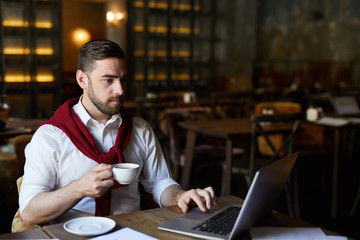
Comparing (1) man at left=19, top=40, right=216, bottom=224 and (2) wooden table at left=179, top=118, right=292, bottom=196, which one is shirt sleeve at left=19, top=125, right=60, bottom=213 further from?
(2) wooden table at left=179, top=118, right=292, bottom=196

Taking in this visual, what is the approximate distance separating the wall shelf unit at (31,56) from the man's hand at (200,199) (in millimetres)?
6266

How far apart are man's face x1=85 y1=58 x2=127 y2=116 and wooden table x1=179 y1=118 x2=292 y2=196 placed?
1736 mm

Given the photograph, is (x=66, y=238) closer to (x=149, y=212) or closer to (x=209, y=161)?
(x=149, y=212)

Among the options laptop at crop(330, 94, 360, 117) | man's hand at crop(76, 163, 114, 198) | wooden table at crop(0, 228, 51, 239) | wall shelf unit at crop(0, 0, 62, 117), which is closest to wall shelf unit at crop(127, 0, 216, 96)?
wall shelf unit at crop(0, 0, 62, 117)

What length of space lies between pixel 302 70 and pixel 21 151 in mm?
8086

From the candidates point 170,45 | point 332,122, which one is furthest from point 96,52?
point 170,45

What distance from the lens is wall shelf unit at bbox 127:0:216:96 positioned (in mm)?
8227

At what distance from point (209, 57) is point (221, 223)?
8.06 meters

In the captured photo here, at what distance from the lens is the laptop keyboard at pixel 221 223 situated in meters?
1.21

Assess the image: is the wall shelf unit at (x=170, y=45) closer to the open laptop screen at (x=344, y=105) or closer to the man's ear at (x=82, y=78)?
the open laptop screen at (x=344, y=105)

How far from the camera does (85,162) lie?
1.56 m

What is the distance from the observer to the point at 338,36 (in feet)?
27.7

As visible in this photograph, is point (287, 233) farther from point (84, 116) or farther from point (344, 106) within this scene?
point (344, 106)

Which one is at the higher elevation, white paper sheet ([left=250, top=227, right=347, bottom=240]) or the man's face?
the man's face
